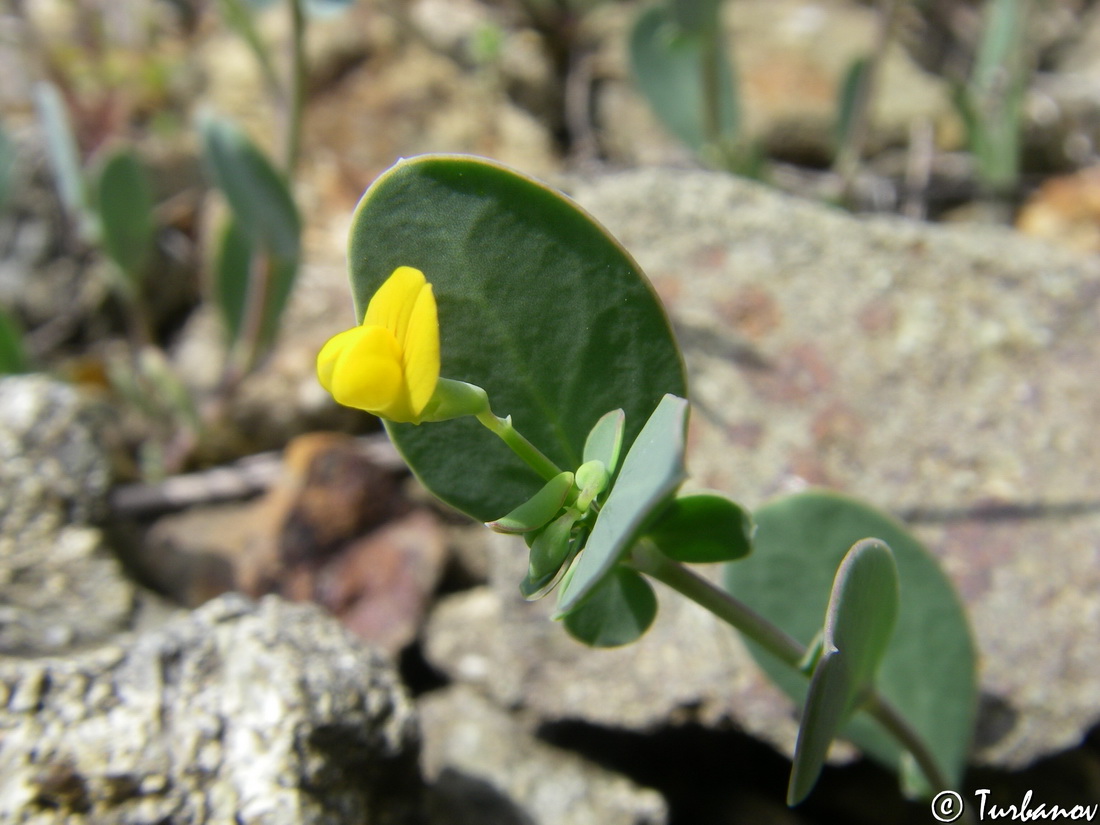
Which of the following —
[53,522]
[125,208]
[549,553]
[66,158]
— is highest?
[549,553]

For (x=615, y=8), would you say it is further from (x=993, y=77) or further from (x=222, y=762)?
(x=222, y=762)

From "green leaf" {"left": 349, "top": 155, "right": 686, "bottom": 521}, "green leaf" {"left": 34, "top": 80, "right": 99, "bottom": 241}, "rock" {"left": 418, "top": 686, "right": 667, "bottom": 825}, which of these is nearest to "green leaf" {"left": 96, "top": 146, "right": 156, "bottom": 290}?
"green leaf" {"left": 34, "top": 80, "right": 99, "bottom": 241}

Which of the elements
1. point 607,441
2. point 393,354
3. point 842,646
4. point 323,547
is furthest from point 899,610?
point 323,547

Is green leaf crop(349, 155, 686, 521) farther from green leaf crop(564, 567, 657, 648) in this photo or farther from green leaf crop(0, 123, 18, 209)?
green leaf crop(0, 123, 18, 209)

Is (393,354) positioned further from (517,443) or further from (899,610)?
(899,610)

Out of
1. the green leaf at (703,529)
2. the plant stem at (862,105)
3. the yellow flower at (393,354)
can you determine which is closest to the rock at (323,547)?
the green leaf at (703,529)

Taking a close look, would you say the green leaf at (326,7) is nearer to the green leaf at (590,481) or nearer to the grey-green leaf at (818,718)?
the green leaf at (590,481)
